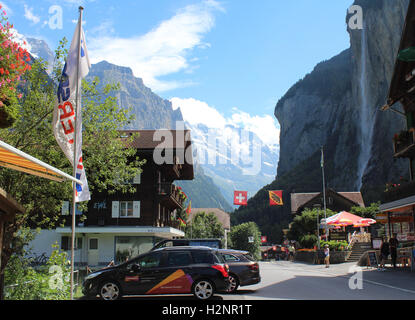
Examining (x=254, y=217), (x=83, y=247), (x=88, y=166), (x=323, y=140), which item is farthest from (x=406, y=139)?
(x=323, y=140)

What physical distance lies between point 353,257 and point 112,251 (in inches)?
792

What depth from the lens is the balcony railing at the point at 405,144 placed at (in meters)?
27.6

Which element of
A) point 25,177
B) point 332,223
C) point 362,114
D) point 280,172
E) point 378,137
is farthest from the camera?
point 280,172

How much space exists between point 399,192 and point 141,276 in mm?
17213

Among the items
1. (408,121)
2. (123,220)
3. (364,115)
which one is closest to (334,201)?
(364,115)

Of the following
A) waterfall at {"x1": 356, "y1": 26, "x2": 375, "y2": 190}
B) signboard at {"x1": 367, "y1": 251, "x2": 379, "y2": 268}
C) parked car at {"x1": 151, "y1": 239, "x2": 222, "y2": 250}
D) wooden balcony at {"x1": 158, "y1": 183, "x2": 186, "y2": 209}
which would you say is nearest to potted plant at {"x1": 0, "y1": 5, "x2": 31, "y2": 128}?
parked car at {"x1": 151, "y1": 239, "x2": 222, "y2": 250}

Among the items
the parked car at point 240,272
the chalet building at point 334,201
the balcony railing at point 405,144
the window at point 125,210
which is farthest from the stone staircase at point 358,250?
the chalet building at point 334,201

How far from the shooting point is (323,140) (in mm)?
151625

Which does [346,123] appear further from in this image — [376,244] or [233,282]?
[233,282]

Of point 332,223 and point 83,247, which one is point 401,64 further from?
point 83,247

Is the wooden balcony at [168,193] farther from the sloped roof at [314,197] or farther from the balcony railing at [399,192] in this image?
the sloped roof at [314,197]

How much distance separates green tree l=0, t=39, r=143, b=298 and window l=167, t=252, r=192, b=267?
4918mm

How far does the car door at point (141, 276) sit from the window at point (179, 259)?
29cm

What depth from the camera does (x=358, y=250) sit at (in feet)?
124
